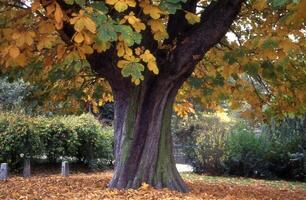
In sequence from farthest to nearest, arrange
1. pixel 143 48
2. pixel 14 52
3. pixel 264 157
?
pixel 264 157 < pixel 143 48 < pixel 14 52

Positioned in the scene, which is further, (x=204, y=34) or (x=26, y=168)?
(x=26, y=168)

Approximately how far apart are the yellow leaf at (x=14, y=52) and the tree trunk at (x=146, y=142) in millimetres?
3100

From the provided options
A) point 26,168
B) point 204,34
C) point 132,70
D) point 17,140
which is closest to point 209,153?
point 26,168

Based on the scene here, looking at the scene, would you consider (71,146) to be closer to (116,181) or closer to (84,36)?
(116,181)

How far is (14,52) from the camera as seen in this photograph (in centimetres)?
508

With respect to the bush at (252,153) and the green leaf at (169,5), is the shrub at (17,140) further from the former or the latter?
the green leaf at (169,5)

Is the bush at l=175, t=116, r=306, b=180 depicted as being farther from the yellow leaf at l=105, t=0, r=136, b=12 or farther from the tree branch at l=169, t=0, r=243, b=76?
the yellow leaf at l=105, t=0, r=136, b=12

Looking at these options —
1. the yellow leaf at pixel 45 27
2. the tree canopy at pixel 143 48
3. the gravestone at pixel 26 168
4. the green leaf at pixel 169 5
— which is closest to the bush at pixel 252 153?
the tree canopy at pixel 143 48

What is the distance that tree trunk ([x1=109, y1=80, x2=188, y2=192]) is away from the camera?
25.7 feet

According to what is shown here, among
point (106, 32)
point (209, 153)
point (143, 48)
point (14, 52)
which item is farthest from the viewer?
point (209, 153)

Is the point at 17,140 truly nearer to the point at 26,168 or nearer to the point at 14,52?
the point at 26,168

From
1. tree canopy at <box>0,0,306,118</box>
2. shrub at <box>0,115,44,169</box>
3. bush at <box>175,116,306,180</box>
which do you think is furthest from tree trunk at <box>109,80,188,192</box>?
bush at <box>175,116,306,180</box>

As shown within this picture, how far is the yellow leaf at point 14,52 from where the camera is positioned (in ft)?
16.6

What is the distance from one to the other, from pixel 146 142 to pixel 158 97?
755mm
